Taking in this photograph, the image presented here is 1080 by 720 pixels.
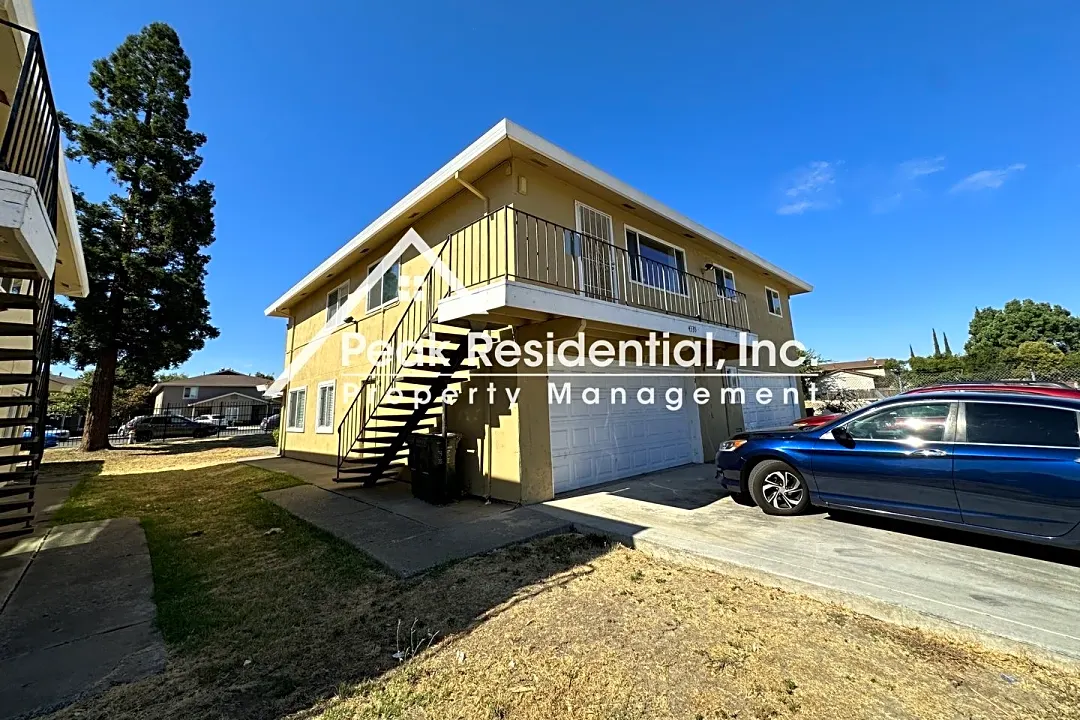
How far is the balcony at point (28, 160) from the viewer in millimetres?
2846

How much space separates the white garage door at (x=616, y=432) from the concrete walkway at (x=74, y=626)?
5108mm

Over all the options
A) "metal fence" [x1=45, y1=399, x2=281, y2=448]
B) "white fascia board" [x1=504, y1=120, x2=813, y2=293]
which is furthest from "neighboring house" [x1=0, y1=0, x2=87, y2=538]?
"metal fence" [x1=45, y1=399, x2=281, y2=448]

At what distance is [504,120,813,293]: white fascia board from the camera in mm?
6355

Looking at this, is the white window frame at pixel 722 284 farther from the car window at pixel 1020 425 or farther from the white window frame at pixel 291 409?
the white window frame at pixel 291 409

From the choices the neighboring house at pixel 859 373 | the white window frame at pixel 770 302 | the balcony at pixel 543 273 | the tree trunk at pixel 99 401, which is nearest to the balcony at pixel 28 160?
the balcony at pixel 543 273

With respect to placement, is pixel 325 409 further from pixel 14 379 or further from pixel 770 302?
pixel 770 302

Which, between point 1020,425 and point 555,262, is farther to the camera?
point 555,262

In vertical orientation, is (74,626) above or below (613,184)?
below

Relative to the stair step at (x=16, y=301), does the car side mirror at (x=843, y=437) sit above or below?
below

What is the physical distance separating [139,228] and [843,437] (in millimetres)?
25238

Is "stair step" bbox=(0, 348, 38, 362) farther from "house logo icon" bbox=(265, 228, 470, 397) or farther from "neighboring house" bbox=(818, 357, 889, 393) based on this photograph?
"neighboring house" bbox=(818, 357, 889, 393)

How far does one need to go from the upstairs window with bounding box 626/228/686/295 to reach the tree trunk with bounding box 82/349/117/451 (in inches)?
846

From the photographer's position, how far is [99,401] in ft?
55.7

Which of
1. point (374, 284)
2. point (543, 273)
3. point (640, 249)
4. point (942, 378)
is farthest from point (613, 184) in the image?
point (942, 378)
